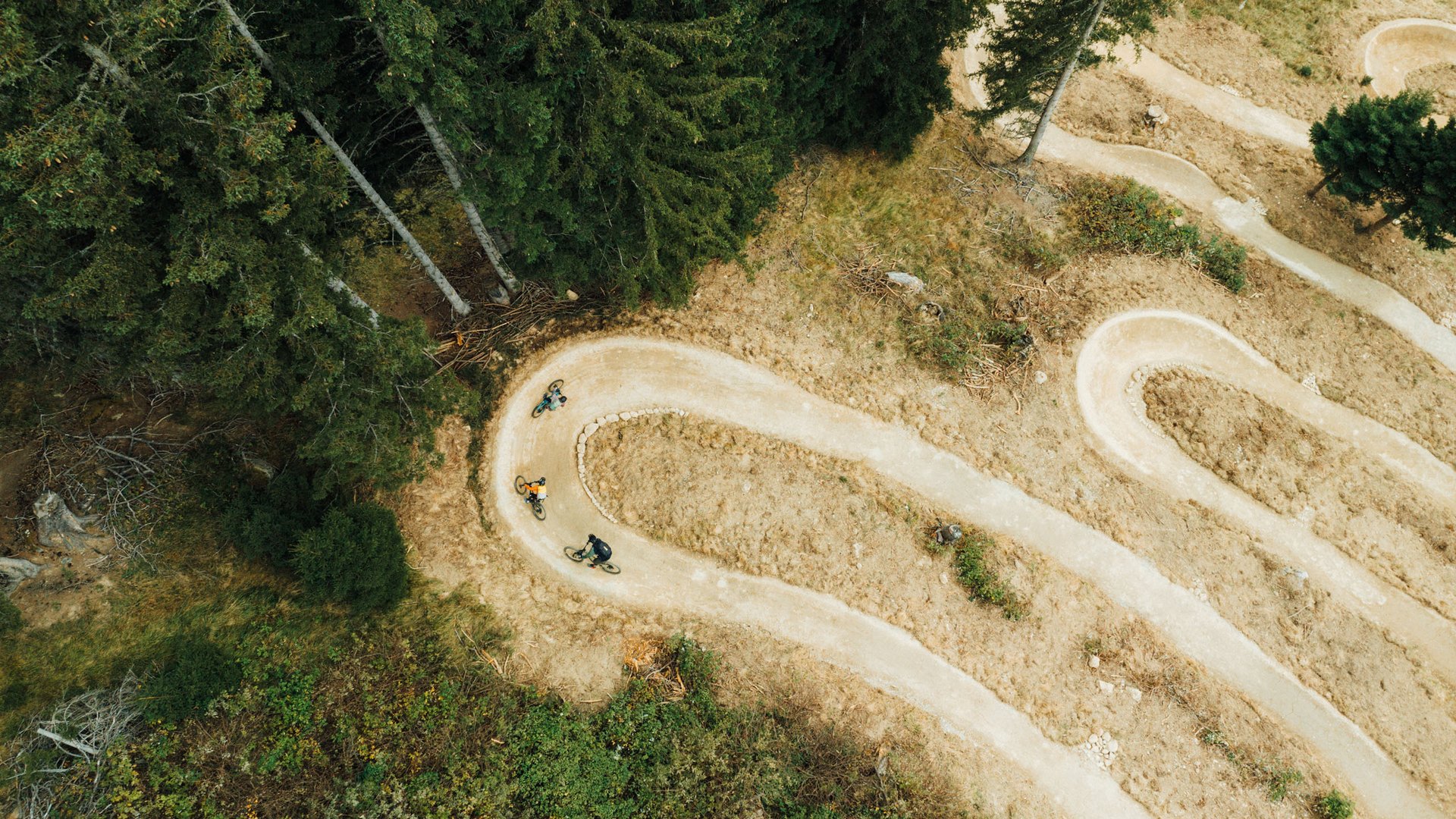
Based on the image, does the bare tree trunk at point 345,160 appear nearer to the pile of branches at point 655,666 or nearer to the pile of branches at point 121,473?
the pile of branches at point 121,473

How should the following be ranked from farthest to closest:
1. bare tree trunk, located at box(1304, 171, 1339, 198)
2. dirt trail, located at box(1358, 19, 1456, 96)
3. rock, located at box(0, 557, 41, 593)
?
dirt trail, located at box(1358, 19, 1456, 96) < bare tree trunk, located at box(1304, 171, 1339, 198) < rock, located at box(0, 557, 41, 593)

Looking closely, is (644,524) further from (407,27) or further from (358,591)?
(407,27)

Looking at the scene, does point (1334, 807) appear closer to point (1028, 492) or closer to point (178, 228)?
point (1028, 492)

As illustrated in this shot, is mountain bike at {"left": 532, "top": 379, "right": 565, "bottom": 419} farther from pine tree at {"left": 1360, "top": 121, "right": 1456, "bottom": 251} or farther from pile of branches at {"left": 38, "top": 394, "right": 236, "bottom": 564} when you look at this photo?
pine tree at {"left": 1360, "top": 121, "right": 1456, "bottom": 251}

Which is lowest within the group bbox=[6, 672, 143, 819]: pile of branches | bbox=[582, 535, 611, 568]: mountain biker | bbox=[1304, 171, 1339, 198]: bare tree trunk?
bbox=[6, 672, 143, 819]: pile of branches

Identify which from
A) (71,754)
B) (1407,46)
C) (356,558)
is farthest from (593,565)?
(1407,46)

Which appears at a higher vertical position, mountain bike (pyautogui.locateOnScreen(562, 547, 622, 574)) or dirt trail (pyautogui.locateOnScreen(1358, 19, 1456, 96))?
dirt trail (pyautogui.locateOnScreen(1358, 19, 1456, 96))

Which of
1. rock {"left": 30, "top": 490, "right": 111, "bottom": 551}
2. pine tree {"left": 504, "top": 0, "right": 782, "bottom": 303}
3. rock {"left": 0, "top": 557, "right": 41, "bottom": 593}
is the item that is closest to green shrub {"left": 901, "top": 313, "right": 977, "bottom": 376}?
pine tree {"left": 504, "top": 0, "right": 782, "bottom": 303}

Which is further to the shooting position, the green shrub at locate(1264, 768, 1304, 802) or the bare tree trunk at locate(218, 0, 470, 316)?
the green shrub at locate(1264, 768, 1304, 802)
